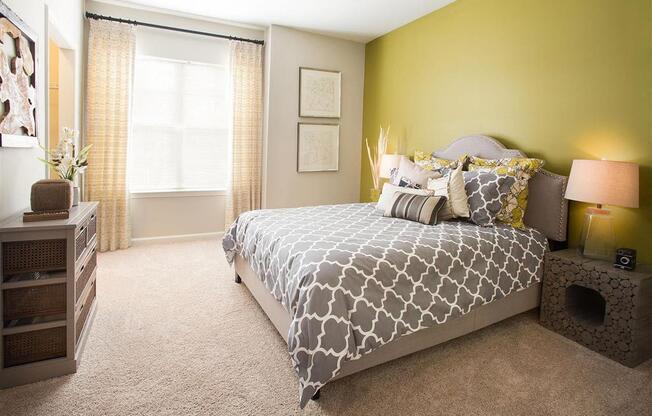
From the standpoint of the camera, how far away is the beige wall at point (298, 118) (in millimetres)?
4652

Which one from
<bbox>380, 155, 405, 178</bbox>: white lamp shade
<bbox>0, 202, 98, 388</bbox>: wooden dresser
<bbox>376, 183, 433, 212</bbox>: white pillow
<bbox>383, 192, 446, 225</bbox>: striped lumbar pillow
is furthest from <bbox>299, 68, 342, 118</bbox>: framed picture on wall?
<bbox>0, 202, 98, 388</bbox>: wooden dresser

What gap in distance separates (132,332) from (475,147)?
3065mm

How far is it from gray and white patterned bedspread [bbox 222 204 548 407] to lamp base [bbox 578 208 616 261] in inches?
11.1

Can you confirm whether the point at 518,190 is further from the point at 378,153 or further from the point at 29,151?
the point at 29,151

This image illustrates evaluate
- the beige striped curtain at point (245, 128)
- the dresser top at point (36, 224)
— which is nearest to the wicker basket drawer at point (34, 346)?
the dresser top at point (36, 224)

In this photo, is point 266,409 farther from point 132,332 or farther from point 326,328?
point 132,332

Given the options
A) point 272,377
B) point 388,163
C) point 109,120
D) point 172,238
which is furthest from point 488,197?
point 109,120

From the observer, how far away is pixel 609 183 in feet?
7.43

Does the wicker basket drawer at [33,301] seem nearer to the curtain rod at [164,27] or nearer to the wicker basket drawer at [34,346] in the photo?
the wicker basket drawer at [34,346]

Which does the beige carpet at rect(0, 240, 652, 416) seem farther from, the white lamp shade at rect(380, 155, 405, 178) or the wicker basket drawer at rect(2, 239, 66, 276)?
the white lamp shade at rect(380, 155, 405, 178)

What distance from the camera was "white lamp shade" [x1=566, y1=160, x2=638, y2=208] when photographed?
7.33 ft

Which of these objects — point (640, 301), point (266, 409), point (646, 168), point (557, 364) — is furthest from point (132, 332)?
point (646, 168)

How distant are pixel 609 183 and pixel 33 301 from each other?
Answer: 128 inches

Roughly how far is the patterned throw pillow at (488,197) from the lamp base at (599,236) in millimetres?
533
